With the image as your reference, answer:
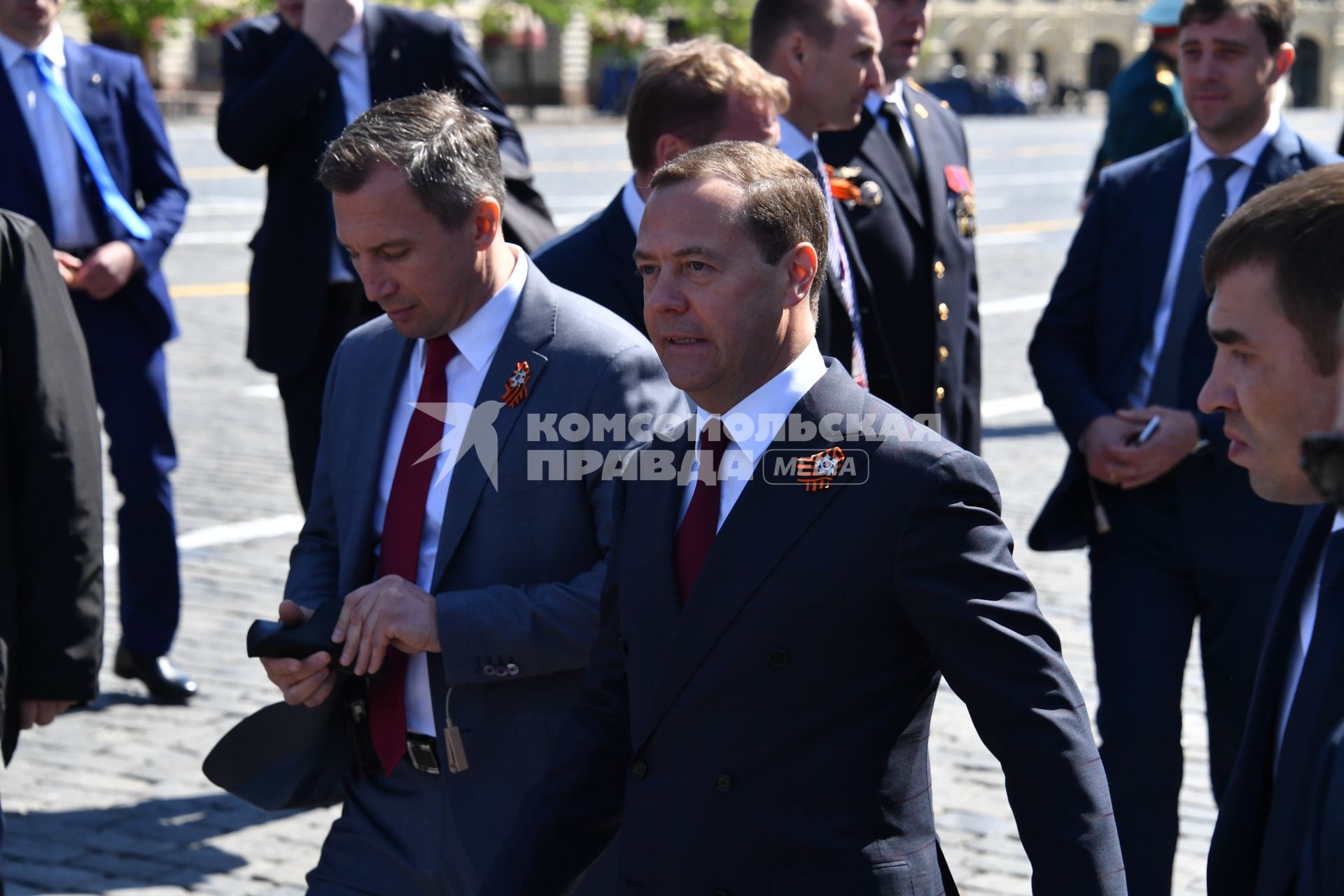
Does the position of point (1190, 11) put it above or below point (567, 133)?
above

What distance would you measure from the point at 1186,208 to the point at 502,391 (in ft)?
7.32

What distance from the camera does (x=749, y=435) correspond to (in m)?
2.83

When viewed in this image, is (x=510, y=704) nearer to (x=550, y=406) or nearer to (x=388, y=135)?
(x=550, y=406)

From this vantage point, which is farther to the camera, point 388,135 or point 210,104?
point 210,104

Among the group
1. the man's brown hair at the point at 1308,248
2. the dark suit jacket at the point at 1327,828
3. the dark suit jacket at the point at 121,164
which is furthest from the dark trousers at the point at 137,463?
the dark suit jacket at the point at 1327,828

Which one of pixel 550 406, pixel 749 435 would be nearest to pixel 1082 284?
pixel 550 406

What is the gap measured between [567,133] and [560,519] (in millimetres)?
40212

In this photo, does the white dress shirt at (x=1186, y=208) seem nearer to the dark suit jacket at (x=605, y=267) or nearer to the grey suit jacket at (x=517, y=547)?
the dark suit jacket at (x=605, y=267)

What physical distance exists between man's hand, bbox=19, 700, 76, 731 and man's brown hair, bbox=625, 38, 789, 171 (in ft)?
6.19

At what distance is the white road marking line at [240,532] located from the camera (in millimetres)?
8398

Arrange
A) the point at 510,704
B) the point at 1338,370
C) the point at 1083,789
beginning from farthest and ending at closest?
the point at 510,704
the point at 1083,789
the point at 1338,370

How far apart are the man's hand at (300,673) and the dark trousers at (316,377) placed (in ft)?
7.99

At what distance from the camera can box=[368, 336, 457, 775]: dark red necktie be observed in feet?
11.7

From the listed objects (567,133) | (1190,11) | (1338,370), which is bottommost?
(567,133)
